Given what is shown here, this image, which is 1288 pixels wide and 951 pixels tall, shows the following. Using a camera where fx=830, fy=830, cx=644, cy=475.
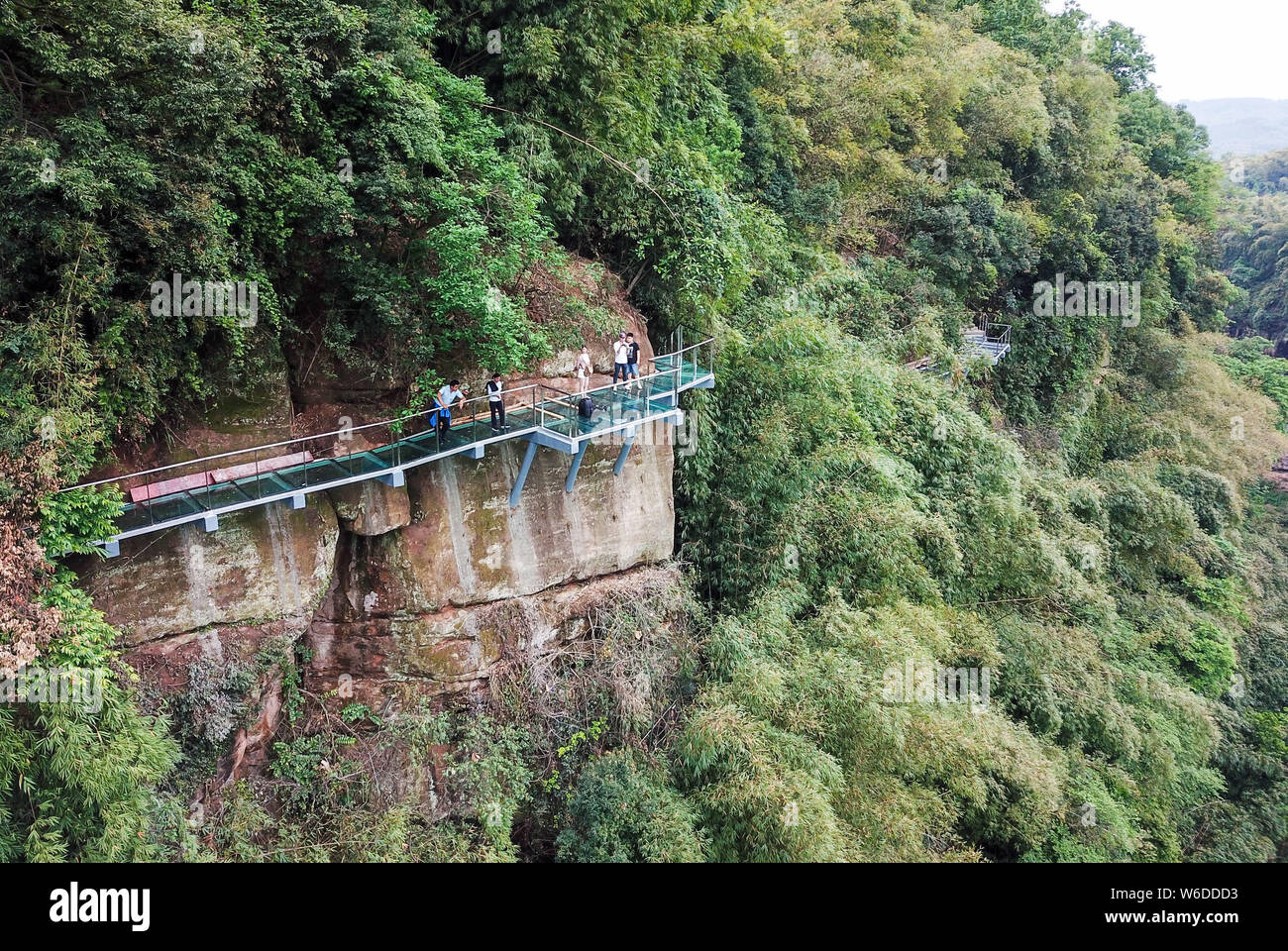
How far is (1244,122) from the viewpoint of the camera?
162375 mm

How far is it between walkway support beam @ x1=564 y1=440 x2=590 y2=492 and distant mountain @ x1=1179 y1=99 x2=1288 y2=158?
479ft

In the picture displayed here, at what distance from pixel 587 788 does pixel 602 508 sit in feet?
14.5

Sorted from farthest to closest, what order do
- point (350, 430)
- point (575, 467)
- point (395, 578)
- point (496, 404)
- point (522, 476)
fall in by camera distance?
1. point (575, 467)
2. point (522, 476)
3. point (395, 578)
4. point (496, 404)
5. point (350, 430)

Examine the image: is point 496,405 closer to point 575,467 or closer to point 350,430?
point 575,467

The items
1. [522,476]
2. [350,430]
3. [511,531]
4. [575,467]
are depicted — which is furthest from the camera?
[575,467]

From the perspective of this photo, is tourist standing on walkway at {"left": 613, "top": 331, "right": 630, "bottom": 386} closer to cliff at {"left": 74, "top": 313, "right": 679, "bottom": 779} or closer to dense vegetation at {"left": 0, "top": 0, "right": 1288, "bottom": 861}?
cliff at {"left": 74, "top": 313, "right": 679, "bottom": 779}

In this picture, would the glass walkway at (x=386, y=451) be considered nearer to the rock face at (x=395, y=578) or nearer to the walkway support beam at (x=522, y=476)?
the walkway support beam at (x=522, y=476)

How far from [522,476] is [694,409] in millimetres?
3983

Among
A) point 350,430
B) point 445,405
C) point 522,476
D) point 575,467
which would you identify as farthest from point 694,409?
point 350,430

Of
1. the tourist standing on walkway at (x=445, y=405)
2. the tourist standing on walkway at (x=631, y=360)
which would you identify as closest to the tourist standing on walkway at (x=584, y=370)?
the tourist standing on walkway at (x=631, y=360)

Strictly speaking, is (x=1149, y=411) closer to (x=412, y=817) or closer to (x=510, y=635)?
(x=510, y=635)

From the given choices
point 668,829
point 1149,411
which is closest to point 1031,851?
point 668,829

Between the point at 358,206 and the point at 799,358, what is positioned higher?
the point at 358,206

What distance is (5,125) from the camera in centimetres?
791
